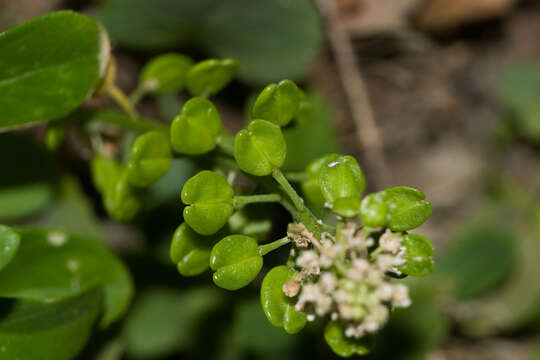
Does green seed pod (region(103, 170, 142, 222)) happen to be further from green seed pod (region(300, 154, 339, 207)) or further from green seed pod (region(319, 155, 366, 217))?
green seed pod (region(319, 155, 366, 217))

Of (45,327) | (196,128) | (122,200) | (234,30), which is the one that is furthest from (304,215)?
(234,30)

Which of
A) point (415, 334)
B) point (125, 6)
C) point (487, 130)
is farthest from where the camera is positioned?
point (487, 130)

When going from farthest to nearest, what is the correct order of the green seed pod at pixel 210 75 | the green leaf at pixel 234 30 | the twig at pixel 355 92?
the twig at pixel 355 92
the green leaf at pixel 234 30
the green seed pod at pixel 210 75

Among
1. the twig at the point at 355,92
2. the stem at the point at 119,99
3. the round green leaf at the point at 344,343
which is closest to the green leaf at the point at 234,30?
the twig at the point at 355,92

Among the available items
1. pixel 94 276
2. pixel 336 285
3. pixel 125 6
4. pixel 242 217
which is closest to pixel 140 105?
pixel 125 6

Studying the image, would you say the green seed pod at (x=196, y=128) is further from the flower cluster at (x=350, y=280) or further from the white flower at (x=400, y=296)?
the white flower at (x=400, y=296)

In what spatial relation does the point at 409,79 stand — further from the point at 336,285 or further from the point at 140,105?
the point at 336,285

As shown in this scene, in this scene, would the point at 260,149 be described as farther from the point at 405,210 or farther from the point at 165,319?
the point at 165,319
